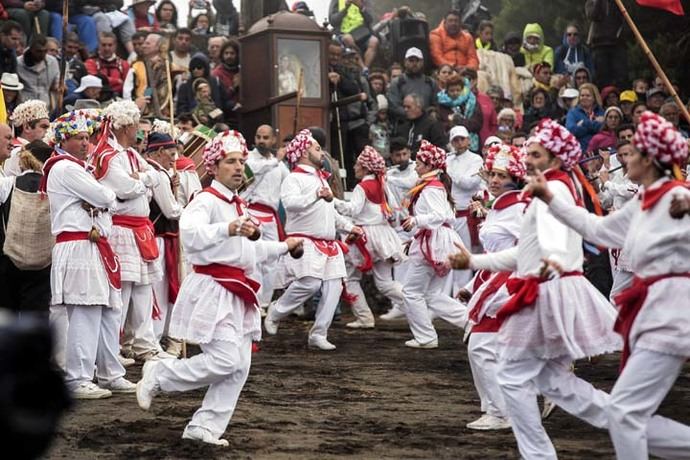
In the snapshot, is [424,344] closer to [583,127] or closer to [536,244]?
[583,127]

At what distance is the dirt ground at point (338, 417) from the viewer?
7.71 m

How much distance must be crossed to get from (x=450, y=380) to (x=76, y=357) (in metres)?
3.17

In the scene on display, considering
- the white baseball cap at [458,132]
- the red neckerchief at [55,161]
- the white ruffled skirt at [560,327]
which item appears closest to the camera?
the white ruffled skirt at [560,327]

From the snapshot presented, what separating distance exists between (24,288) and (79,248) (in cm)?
81

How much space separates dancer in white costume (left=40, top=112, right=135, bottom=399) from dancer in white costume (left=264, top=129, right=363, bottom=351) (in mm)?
3670

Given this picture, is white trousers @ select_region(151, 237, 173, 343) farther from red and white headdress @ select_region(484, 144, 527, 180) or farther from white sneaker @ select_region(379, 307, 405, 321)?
white sneaker @ select_region(379, 307, 405, 321)

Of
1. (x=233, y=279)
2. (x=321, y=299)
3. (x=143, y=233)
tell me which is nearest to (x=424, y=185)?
(x=321, y=299)

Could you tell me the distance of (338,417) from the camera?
353 inches

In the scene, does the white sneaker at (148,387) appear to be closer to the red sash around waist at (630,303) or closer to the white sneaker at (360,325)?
the red sash around waist at (630,303)

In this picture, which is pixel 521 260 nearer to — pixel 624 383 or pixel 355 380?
pixel 624 383

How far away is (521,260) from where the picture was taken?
7066 mm

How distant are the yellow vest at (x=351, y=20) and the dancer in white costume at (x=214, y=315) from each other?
520 inches

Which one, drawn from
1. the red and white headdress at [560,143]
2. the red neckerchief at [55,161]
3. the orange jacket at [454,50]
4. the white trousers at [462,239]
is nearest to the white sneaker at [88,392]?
the red neckerchief at [55,161]

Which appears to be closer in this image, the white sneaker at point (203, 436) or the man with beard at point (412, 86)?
the white sneaker at point (203, 436)
